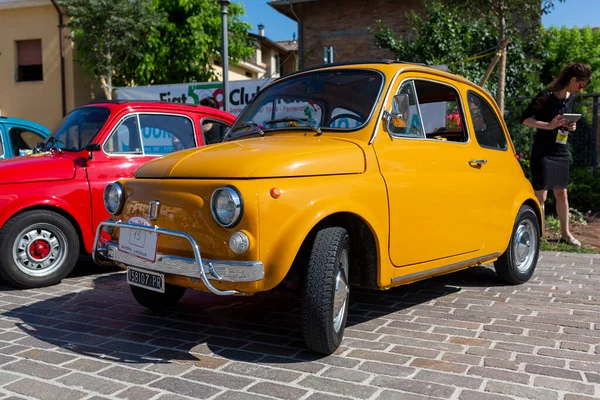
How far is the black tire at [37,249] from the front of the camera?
5148mm

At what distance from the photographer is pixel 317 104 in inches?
170

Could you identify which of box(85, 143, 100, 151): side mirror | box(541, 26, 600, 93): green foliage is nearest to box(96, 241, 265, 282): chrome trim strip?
box(85, 143, 100, 151): side mirror

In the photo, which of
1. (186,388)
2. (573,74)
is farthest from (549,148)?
(186,388)

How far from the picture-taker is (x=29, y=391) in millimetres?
2971

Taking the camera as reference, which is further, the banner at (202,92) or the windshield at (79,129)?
the banner at (202,92)

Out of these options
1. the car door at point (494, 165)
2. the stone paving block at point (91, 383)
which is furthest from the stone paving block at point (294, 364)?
the car door at point (494, 165)

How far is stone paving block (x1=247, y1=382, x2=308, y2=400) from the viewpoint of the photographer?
114 inches

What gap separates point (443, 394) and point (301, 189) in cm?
133

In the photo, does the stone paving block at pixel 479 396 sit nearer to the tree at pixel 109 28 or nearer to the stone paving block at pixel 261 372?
the stone paving block at pixel 261 372

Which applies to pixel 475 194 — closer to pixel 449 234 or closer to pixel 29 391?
pixel 449 234

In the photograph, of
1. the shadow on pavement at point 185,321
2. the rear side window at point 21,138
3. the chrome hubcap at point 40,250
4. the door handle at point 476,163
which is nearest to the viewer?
the shadow on pavement at point 185,321

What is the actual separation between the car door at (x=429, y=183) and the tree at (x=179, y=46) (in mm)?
17319

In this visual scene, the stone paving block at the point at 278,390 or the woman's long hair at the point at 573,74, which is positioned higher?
the woman's long hair at the point at 573,74

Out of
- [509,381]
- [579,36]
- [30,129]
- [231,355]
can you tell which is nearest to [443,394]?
[509,381]
